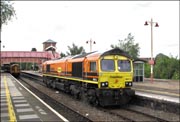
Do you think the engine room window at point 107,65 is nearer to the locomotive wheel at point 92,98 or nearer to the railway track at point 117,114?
the locomotive wheel at point 92,98

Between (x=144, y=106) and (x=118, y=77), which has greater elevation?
(x=118, y=77)

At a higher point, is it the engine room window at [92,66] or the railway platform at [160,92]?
the engine room window at [92,66]

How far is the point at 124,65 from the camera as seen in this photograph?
733 inches

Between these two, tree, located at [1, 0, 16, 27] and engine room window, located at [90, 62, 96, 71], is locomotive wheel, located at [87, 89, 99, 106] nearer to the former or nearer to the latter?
engine room window, located at [90, 62, 96, 71]

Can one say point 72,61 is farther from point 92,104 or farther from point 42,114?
point 42,114

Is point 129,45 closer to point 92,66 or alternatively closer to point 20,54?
point 20,54

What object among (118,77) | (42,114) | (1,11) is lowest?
(42,114)

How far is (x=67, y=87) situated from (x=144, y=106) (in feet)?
26.7

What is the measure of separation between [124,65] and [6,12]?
7.71 m

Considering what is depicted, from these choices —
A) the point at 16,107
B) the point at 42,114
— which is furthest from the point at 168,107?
the point at 16,107

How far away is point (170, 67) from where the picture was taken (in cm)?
5003

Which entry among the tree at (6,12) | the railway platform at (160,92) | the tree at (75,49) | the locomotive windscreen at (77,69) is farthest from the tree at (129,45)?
the tree at (6,12)

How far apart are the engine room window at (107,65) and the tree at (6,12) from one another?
19.2 feet

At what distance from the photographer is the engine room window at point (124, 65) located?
18.4 metres
